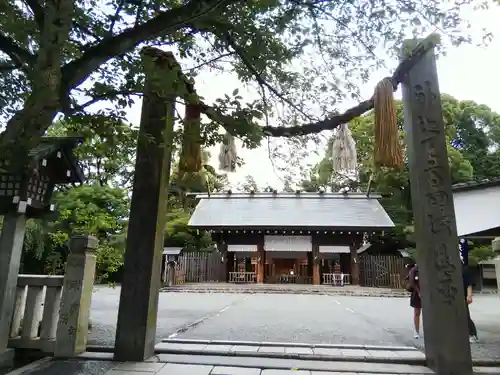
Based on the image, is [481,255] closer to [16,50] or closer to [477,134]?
[477,134]

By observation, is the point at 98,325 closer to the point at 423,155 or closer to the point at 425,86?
the point at 423,155

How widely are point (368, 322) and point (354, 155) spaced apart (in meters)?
4.70

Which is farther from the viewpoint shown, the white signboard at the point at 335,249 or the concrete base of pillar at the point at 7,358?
the white signboard at the point at 335,249

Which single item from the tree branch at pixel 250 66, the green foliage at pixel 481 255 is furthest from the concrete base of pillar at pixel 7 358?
the green foliage at pixel 481 255

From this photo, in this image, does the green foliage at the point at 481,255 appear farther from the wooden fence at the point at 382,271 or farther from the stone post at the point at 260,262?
the stone post at the point at 260,262

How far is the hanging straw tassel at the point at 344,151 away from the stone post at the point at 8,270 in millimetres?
4141

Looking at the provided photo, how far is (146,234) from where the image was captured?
4.52 meters

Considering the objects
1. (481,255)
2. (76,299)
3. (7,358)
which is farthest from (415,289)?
(481,255)

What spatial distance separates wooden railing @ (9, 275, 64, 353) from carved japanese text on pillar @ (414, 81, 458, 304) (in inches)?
179

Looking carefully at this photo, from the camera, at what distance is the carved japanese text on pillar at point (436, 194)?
3.97 m

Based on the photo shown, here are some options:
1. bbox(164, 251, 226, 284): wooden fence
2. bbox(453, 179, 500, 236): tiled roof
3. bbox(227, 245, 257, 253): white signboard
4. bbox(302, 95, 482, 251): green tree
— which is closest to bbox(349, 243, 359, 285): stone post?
bbox(302, 95, 482, 251): green tree

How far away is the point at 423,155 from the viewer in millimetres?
4297

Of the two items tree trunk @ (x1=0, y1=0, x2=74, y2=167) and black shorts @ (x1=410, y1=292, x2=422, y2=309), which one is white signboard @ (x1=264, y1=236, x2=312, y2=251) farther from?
tree trunk @ (x1=0, y1=0, x2=74, y2=167)

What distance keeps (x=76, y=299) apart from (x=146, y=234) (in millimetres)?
1156
